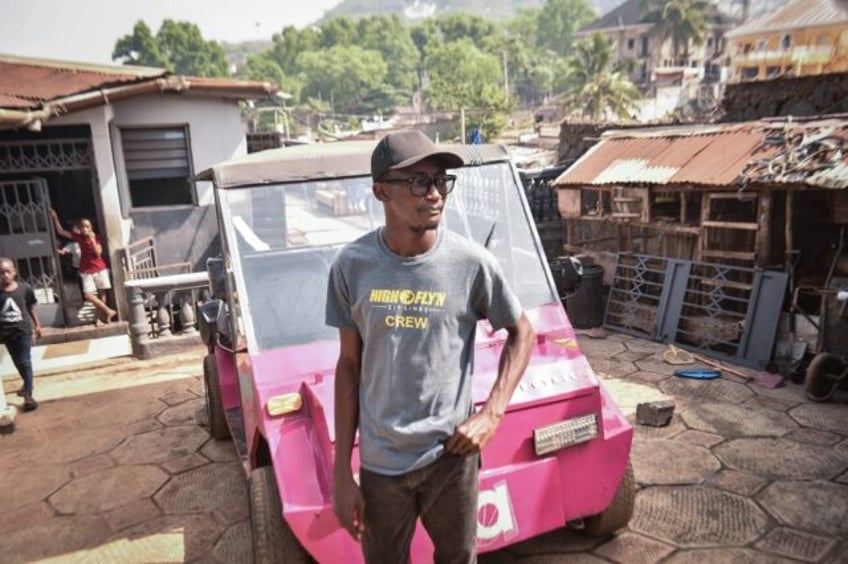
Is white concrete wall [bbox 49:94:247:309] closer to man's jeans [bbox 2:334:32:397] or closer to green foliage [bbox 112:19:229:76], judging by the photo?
man's jeans [bbox 2:334:32:397]

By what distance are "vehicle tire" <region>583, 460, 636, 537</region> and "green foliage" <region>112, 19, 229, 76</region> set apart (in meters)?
114

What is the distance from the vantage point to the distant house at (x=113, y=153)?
9438 millimetres

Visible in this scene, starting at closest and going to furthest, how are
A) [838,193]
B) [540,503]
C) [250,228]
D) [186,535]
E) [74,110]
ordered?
[540,503] → [250,228] → [186,535] → [838,193] → [74,110]

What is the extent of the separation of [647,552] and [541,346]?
1.40 metres

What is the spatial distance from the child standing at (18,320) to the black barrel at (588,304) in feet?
21.8

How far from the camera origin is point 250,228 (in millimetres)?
3730

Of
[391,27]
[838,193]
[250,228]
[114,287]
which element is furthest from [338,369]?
[391,27]

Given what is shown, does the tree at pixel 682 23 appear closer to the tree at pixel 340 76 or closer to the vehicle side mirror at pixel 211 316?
the tree at pixel 340 76

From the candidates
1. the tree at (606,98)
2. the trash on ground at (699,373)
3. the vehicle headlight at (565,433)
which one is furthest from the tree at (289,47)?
the vehicle headlight at (565,433)

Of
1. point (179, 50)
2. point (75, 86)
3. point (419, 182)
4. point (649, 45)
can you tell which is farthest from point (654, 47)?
point (179, 50)

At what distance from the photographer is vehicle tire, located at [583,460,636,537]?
3.51 meters

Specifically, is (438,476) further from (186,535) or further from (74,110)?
(74,110)

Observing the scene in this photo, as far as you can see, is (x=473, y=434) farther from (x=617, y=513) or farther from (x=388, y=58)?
(x=388, y=58)

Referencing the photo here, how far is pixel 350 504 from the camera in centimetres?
220
